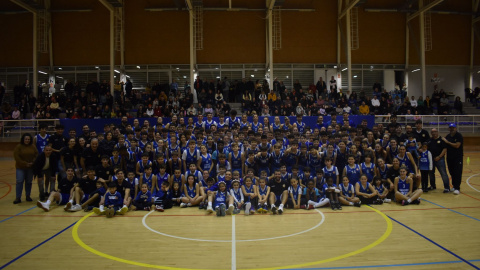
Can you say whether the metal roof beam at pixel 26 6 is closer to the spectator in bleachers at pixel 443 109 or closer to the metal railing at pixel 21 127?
the metal railing at pixel 21 127

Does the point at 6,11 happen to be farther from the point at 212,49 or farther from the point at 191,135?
the point at 191,135

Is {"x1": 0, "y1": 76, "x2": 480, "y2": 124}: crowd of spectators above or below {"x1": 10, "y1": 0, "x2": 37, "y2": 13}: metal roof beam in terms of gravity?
below

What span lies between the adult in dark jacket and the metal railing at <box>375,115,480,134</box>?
16162 mm

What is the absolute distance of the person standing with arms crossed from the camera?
9.91 metres

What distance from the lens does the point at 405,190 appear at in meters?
9.05

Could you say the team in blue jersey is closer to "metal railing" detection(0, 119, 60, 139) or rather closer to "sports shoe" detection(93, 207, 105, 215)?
"sports shoe" detection(93, 207, 105, 215)

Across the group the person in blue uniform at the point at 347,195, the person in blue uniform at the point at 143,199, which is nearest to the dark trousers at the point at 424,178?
the person in blue uniform at the point at 347,195

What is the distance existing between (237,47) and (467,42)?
18443mm

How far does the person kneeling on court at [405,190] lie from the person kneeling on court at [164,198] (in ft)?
21.2

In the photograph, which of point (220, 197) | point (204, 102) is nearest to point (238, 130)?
point (220, 197)

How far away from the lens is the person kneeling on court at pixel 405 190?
8.77 metres

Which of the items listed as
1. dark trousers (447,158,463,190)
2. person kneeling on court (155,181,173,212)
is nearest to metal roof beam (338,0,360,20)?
dark trousers (447,158,463,190)

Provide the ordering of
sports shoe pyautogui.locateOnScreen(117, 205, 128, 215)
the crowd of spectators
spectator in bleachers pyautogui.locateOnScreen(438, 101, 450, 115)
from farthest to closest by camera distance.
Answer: spectator in bleachers pyautogui.locateOnScreen(438, 101, 450, 115)
the crowd of spectators
sports shoe pyautogui.locateOnScreen(117, 205, 128, 215)

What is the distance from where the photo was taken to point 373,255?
5395mm
